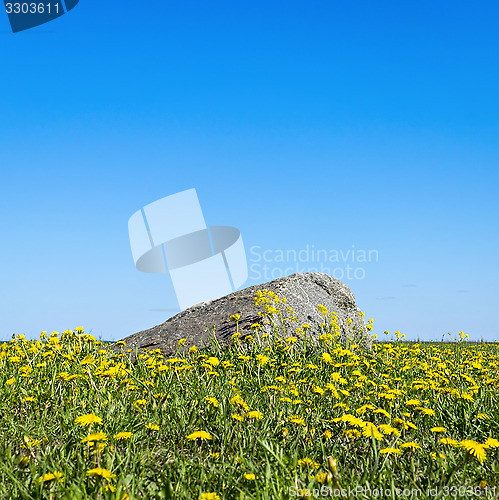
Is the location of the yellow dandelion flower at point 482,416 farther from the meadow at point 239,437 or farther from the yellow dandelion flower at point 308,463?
the yellow dandelion flower at point 308,463

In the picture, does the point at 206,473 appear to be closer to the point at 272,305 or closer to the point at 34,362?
the point at 34,362

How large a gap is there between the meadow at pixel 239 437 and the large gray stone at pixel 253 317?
1.54 m

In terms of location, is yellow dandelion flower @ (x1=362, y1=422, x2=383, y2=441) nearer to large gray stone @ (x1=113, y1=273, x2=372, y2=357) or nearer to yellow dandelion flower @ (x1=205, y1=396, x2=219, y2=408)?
yellow dandelion flower @ (x1=205, y1=396, x2=219, y2=408)

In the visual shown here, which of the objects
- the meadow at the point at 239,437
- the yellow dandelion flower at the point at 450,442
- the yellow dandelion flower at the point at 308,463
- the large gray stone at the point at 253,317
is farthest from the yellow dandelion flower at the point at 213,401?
the large gray stone at the point at 253,317

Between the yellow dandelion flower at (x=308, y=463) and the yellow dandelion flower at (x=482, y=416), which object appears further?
the yellow dandelion flower at (x=482, y=416)

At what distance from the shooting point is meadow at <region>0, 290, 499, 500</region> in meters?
2.56

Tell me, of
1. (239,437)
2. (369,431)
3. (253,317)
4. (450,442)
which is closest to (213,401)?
(239,437)

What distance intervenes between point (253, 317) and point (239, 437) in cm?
401

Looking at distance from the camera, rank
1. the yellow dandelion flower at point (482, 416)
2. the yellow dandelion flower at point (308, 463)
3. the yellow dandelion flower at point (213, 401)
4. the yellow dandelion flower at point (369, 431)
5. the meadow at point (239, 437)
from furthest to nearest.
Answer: the yellow dandelion flower at point (482, 416) < the yellow dandelion flower at point (213, 401) < the yellow dandelion flower at point (369, 431) < the yellow dandelion flower at point (308, 463) < the meadow at point (239, 437)

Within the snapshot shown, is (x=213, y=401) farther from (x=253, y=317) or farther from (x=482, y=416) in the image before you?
(x=253, y=317)

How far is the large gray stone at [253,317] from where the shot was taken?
281 inches

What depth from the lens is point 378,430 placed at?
10.6 feet

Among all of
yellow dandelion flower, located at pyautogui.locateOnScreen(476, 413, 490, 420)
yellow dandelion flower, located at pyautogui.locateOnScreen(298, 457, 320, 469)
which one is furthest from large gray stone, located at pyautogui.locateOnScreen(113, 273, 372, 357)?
yellow dandelion flower, located at pyautogui.locateOnScreen(298, 457, 320, 469)

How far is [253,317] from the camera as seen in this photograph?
7.24 meters
